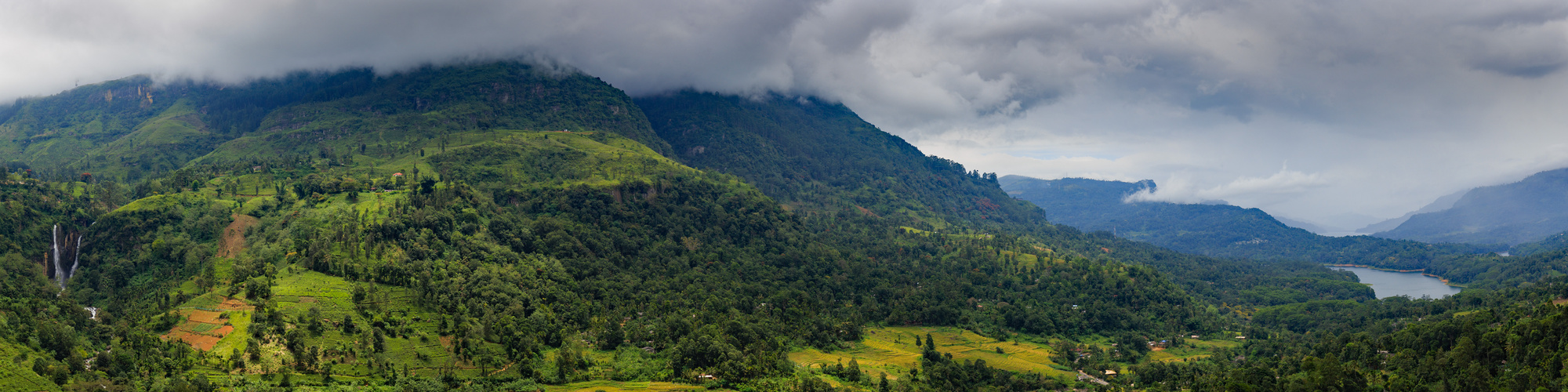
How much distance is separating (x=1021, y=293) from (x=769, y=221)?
40.7 meters

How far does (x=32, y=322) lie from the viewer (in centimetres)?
4522

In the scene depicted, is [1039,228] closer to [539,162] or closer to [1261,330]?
[1261,330]

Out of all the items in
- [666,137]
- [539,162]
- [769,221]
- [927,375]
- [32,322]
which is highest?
[666,137]

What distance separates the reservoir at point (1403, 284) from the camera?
144000 millimetres

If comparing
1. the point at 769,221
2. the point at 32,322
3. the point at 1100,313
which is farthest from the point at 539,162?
the point at 1100,313

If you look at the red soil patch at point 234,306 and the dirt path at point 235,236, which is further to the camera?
the dirt path at point 235,236

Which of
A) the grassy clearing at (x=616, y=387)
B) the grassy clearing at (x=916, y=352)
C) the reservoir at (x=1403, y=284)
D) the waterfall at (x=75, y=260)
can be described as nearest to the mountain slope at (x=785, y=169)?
the grassy clearing at (x=916, y=352)

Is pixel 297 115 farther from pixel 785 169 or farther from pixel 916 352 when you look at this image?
pixel 916 352

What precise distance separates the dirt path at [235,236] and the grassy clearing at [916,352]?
55.3 m

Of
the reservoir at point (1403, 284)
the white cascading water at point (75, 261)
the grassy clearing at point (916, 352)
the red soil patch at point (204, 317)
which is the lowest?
the grassy clearing at point (916, 352)

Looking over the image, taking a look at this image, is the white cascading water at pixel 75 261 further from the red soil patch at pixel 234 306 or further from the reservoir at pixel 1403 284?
the reservoir at pixel 1403 284

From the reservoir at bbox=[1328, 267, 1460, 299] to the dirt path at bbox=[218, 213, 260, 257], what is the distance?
172 meters

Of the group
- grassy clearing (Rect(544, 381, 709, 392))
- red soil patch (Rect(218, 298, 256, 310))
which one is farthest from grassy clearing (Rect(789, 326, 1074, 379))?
red soil patch (Rect(218, 298, 256, 310))

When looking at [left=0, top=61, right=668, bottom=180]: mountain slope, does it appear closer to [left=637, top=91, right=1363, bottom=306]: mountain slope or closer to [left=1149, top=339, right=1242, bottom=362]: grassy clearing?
[left=637, top=91, right=1363, bottom=306]: mountain slope
